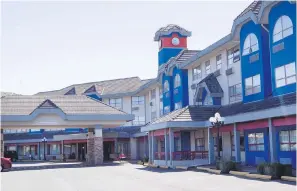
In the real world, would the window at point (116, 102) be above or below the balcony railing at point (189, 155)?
above

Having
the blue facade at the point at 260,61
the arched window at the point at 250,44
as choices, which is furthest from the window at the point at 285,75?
the arched window at the point at 250,44

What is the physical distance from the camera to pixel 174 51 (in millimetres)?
46000

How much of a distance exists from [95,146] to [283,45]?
2129 centimetres

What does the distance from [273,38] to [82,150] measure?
3692 centimetres

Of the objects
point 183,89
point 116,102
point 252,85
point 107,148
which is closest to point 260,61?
point 252,85

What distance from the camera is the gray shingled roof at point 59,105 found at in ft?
126

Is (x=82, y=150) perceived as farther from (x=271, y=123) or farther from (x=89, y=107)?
(x=271, y=123)

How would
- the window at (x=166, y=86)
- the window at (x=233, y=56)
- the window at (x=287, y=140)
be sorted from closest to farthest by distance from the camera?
the window at (x=287, y=140) → the window at (x=233, y=56) → the window at (x=166, y=86)

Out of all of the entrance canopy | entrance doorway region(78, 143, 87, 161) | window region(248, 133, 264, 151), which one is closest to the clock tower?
the entrance canopy

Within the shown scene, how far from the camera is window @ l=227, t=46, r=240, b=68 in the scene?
3107 centimetres

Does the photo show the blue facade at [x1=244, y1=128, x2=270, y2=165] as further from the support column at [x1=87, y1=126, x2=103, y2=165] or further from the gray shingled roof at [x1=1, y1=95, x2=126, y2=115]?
the support column at [x1=87, y1=126, x2=103, y2=165]

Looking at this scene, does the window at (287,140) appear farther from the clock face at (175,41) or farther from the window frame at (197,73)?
the clock face at (175,41)

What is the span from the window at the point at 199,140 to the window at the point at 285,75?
38.9 feet

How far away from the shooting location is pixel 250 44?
1102 inches
